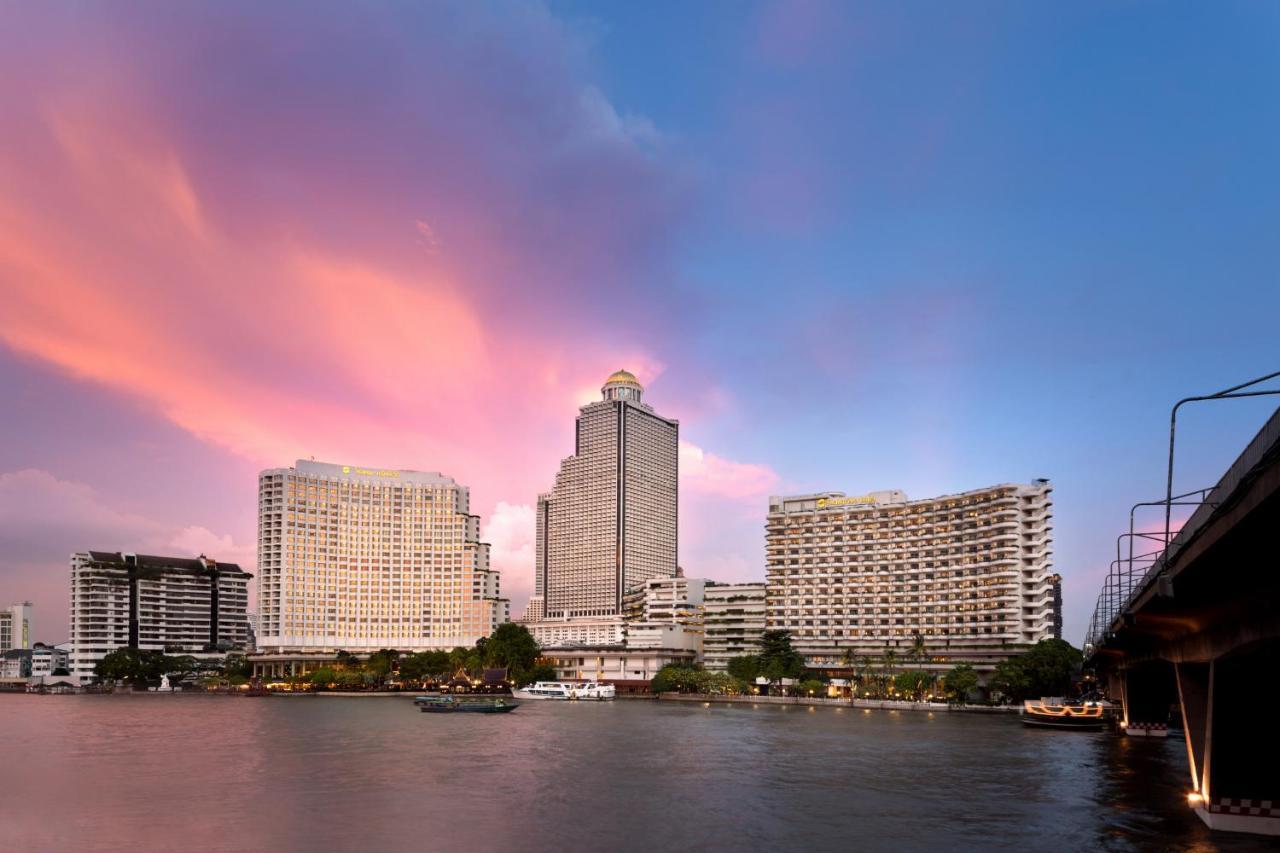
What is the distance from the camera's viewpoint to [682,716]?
146375 mm

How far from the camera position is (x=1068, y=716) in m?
Result: 119

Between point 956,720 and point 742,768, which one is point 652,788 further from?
point 956,720

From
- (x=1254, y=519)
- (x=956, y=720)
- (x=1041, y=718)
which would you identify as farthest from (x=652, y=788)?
(x=956, y=720)

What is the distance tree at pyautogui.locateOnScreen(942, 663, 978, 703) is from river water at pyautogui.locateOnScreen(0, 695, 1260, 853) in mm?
52344

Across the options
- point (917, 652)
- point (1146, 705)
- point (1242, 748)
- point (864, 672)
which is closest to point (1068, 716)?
point (1146, 705)

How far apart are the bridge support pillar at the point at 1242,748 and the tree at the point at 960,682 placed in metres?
126

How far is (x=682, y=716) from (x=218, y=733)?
206 feet

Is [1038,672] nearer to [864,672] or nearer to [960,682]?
[960,682]

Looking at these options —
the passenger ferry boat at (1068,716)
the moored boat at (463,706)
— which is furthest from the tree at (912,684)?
the moored boat at (463,706)

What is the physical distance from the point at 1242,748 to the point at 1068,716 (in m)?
83.2

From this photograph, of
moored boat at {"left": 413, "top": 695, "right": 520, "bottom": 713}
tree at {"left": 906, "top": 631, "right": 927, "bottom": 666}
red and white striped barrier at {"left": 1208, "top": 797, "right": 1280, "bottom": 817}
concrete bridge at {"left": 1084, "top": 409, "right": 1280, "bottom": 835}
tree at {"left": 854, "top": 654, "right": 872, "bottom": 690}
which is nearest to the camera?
concrete bridge at {"left": 1084, "top": 409, "right": 1280, "bottom": 835}

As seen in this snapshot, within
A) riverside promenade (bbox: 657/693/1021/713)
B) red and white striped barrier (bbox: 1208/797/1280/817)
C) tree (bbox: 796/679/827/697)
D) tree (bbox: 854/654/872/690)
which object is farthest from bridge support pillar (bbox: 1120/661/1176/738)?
tree (bbox: 796/679/827/697)

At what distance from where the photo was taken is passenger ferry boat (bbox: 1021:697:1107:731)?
117625 millimetres

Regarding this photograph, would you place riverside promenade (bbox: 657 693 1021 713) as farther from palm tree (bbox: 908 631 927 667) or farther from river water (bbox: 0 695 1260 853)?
river water (bbox: 0 695 1260 853)
